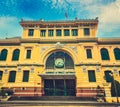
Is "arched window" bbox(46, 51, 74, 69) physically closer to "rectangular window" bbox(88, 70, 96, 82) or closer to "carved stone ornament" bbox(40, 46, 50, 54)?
"carved stone ornament" bbox(40, 46, 50, 54)

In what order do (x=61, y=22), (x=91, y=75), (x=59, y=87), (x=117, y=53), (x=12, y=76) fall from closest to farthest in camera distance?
(x=91, y=75), (x=59, y=87), (x=12, y=76), (x=117, y=53), (x=61, y=22)

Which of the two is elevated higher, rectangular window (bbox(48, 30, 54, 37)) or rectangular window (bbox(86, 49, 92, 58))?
rectangular window (bbox(48, 30, 54, 37))

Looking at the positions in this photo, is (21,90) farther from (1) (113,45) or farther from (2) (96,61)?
(1) (113,45)

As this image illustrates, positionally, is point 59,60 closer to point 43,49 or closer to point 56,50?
Result: point 56,50

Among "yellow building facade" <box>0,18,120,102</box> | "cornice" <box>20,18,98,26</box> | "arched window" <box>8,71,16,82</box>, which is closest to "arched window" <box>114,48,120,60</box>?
"yellow building facade" <box>0,18,120,102</box>

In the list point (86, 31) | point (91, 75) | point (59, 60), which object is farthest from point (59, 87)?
point (86, 31)

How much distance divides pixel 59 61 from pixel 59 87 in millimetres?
5025

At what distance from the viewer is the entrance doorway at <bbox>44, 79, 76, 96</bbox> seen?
30.1 m

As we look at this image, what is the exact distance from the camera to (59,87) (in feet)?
100

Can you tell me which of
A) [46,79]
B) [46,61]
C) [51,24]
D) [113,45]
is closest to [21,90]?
[46,79]

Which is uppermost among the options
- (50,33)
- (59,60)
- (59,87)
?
(50,33)

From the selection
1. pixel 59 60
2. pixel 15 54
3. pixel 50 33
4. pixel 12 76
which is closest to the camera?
pixel 12 76

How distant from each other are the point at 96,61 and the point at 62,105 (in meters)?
13.7

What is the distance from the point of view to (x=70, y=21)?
3366cm
